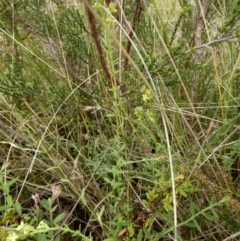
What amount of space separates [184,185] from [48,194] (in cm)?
45

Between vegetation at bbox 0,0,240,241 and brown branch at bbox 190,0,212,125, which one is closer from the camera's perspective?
vegetation at bbox 0,0,240,241

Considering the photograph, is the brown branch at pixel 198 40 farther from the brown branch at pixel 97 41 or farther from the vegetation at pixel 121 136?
the brown branch at pixel 97 41

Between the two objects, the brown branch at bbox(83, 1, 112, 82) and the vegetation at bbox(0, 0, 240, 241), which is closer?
the vegetation at bbox(0, 0, 240, 241)

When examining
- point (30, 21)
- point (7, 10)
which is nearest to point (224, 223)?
point (30, 21)

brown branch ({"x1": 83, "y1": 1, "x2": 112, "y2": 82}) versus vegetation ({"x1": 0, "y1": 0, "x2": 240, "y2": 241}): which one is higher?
brown branch ({"x1": 83, "y1": 1, "x2": 112, "y2": 82})

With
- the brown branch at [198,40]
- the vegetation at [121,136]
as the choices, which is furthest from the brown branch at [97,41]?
the brown branch at [198,40]

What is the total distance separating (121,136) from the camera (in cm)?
116

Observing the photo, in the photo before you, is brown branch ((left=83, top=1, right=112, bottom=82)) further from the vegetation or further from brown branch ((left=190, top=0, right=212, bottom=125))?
brown branch ((left=190, top=0, right=212, bottom=125))

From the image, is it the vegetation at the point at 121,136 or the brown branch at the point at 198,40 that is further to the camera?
the brown branch at the point at 198,40

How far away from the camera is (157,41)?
147 cm

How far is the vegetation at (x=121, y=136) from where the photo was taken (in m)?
0.92

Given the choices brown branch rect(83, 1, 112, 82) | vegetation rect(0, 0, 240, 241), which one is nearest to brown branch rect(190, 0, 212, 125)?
vegetation rect(0, 0, 240, 241)

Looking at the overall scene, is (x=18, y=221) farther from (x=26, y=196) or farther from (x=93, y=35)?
(x=93, y=35)

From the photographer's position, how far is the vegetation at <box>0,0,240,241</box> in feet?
3.00
